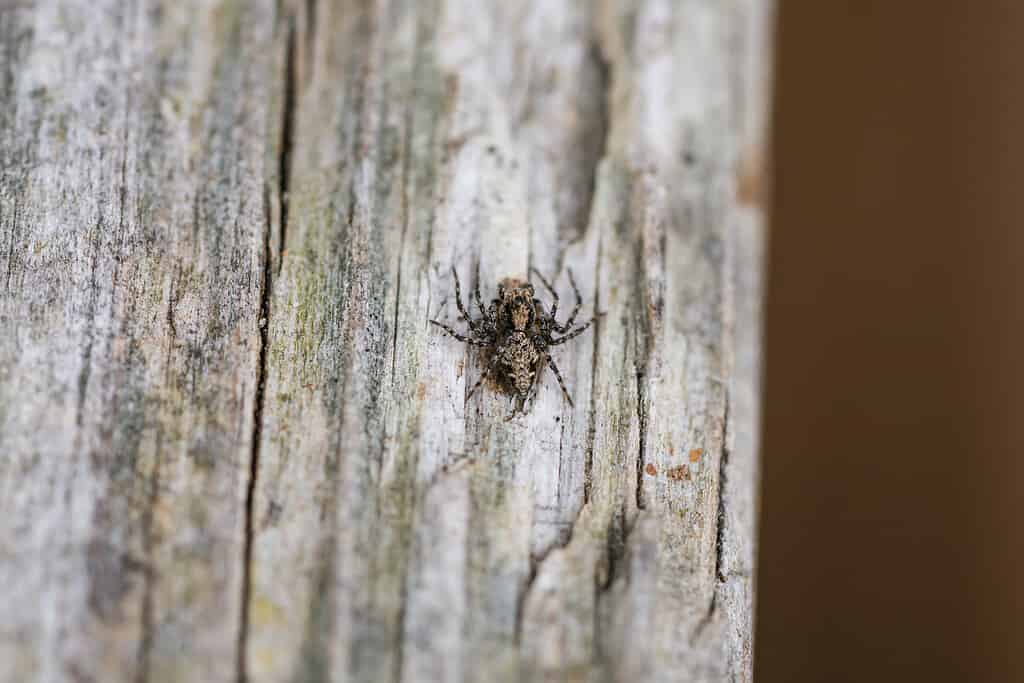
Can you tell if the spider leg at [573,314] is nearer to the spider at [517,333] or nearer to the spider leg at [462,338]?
the spider at [517,333]

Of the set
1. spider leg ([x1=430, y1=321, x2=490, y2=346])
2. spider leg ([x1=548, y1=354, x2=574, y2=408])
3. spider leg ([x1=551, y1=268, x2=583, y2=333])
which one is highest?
spider leg ([x1=551, y1=268, x2=583, y2=333])

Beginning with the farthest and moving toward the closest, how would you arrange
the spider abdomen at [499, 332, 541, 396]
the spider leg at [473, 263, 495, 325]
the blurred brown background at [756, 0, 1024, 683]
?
the blurred brown background at [756, 0, 1024, 683], the spider leg at [473, 263, 495, 325], the spider abdomen at [499, 332, 541, 396]

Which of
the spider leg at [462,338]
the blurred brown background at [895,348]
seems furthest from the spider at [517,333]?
the blurred brown background at [895,348]

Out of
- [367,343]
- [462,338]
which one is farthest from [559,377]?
[367,343]

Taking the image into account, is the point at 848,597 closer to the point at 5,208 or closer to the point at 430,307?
the point at 430,307

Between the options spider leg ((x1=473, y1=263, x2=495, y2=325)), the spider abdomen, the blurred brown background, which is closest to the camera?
the spider abdomen

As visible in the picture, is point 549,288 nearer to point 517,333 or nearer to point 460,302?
point 517,333

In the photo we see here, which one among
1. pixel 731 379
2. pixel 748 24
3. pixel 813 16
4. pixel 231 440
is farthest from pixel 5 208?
pixel 813 16

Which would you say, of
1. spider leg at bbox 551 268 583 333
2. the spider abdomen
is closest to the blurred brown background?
spider leg at bbox 551 268 583 333

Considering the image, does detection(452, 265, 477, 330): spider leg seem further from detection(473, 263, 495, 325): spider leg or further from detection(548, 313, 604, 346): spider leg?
detection(548, 313, 604, 346): spider leg
